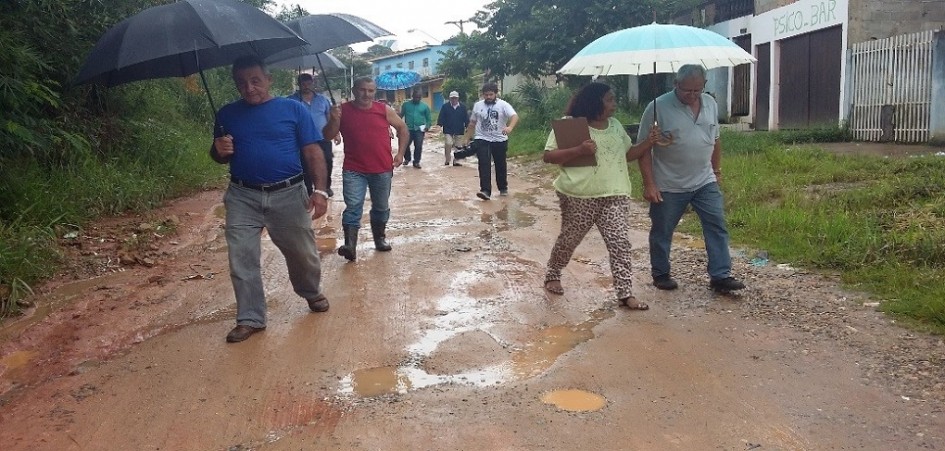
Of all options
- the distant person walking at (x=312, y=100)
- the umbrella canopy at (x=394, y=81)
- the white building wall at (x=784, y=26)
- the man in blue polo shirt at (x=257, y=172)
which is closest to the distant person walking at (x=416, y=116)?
the distant person walking at (x=312, y=100)

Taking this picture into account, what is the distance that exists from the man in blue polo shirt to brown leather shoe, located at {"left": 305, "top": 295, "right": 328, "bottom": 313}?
0.43 m

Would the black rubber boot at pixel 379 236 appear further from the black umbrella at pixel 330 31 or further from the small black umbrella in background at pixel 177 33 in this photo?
the small black umbrella in background at pixel 177 33

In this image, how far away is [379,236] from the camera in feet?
24.4

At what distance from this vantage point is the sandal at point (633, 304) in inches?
208

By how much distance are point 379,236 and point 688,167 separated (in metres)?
3.09

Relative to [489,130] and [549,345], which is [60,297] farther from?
[489,130]

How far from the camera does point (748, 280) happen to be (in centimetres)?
594

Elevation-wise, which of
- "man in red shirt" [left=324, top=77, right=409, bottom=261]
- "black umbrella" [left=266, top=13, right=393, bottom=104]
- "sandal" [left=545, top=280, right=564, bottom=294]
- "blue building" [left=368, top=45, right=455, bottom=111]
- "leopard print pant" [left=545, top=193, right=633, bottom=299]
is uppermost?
"blue building" [left=368, top=45, right=455, bottom=111]

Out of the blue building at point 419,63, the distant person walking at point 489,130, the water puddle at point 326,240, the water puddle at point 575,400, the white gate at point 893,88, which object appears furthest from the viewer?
the blue building at point 419,63

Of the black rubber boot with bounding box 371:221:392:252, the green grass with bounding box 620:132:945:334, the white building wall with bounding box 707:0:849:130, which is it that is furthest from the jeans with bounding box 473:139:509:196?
the white building wall with bounding box 707:0:849:130

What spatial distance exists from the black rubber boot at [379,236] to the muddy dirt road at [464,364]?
434 mm

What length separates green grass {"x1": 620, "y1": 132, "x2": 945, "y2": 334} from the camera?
17.5 feet

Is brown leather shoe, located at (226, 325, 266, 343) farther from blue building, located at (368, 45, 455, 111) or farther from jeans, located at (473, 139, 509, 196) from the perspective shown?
blue building, located at (368, 45, 455, 111)

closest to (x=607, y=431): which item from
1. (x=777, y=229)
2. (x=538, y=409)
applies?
(x=538, y=409)
